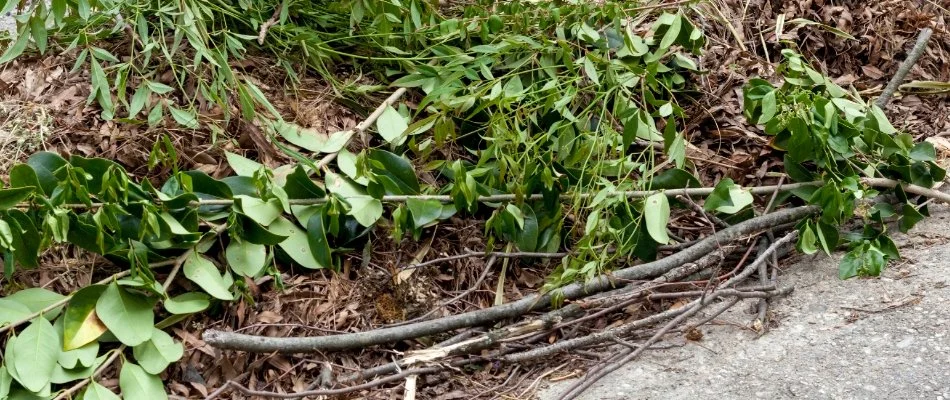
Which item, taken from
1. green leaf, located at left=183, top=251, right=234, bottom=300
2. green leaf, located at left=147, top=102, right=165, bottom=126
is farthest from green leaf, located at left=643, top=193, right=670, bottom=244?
green leaf, located at left=147, top=102, right=165, bottom=126

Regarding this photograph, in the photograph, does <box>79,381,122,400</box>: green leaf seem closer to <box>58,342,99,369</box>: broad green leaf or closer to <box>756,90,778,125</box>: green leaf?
<box>58,342,99,369</box>: broad green leaf

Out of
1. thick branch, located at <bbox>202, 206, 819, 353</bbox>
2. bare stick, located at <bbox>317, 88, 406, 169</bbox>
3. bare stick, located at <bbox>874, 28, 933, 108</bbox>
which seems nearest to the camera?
thick branch, located at <bbox>202, 206, 819, 353</bbox>

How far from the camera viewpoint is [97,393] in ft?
6.88

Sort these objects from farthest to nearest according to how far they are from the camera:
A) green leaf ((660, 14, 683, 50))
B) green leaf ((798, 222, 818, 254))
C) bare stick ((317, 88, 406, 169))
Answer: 1. green leaf ((660, 14, 683, 50))
2. bare stick ((317, 88, 406, 169))
3. green leaf ((798, 222, 818, 254))

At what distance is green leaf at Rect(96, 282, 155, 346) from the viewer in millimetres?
2166

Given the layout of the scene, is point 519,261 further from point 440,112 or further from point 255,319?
point 255,319

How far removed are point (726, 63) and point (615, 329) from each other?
1.18 metres

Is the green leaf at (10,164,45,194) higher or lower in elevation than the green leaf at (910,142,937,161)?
higher

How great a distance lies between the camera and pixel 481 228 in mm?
2613

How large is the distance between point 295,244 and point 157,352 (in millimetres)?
438

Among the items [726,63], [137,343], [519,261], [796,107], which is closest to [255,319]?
[137,343]

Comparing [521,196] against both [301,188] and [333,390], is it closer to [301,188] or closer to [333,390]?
[301,188]

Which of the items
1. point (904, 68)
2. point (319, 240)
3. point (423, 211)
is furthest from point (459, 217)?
point (904, 68)

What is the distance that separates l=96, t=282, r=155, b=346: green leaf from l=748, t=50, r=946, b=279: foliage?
1638 mm
